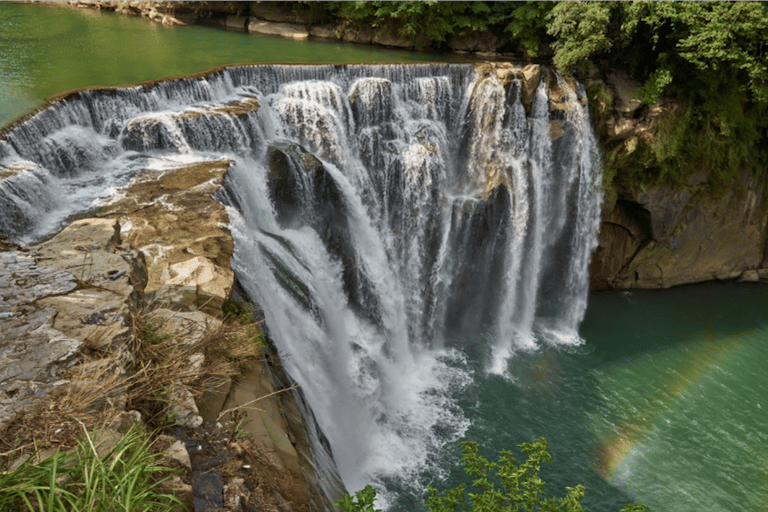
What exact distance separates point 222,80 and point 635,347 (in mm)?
13520

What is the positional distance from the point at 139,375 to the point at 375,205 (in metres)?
9.99

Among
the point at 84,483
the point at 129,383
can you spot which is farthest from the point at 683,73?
the point at 84,483

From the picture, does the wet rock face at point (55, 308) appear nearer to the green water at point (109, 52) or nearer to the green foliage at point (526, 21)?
the green water at point (109, 52)

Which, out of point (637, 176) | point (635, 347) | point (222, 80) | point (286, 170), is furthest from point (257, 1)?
point (635, 347)

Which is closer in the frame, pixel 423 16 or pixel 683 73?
pixel 683 73

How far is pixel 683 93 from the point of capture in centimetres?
1482

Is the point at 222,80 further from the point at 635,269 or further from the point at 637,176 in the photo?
the point at 635,269

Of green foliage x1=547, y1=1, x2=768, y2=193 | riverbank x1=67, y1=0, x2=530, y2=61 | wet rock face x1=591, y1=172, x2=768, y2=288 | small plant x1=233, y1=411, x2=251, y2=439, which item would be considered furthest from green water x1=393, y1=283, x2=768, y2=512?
riverbank x1=67, y1=0, x2=530, y2=61

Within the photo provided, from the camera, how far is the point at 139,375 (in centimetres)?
393

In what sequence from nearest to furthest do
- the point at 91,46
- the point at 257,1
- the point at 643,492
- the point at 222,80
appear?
the point at 643,492, the point at 222,80, the point at 91,46, the point at 257,1

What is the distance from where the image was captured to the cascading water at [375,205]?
949cm

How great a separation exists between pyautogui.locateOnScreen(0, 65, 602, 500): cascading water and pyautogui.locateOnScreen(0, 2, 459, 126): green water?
7.68ft

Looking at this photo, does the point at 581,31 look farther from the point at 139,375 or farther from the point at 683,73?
the point at 139,375

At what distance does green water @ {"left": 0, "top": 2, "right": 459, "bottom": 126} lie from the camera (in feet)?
42.2
